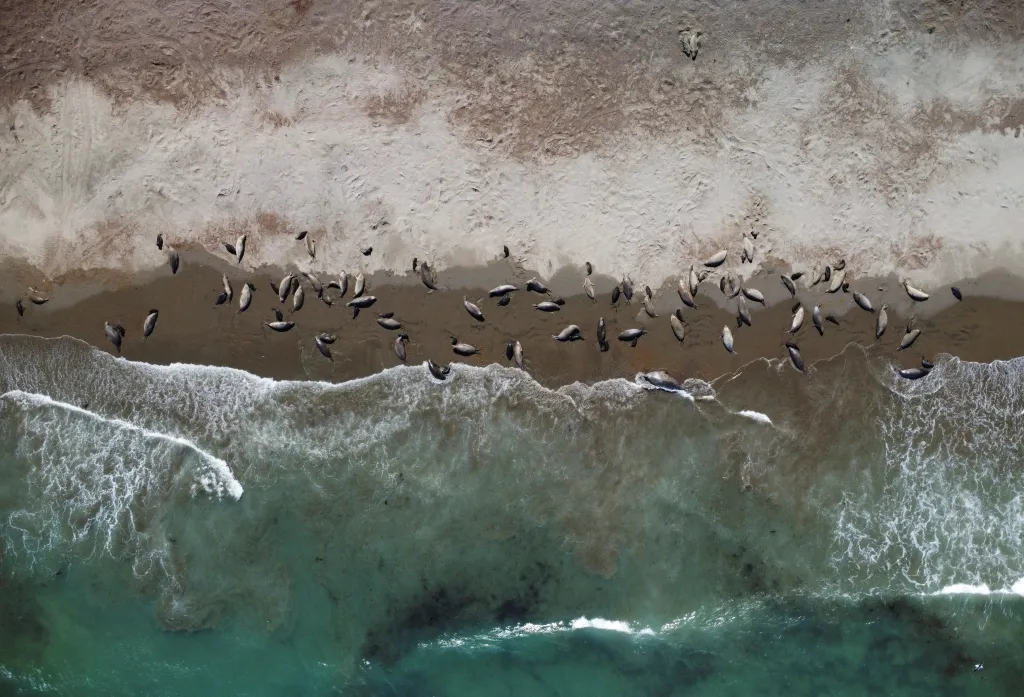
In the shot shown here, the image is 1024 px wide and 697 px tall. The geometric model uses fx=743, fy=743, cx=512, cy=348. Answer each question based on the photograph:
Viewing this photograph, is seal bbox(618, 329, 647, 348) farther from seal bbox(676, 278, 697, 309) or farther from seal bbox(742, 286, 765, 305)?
seal bbox(742, 286, 765, 305)

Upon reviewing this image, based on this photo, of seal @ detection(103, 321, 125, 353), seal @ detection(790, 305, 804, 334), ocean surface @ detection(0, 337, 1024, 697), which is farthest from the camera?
seal @ detection(103, 321, 125, 353)

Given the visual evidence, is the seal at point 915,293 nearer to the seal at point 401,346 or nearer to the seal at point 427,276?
the seal at point 427,276

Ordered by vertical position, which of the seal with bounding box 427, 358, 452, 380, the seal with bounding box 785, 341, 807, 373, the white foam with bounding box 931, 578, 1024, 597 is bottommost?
the white foam with bounding box 931, 578, 1024, 597

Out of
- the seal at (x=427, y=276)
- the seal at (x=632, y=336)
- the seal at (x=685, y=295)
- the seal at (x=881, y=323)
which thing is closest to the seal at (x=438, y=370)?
the seal at (x=427, y=276)

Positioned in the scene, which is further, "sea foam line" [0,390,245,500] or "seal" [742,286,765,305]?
"sea foam line" [0,390,245,500]

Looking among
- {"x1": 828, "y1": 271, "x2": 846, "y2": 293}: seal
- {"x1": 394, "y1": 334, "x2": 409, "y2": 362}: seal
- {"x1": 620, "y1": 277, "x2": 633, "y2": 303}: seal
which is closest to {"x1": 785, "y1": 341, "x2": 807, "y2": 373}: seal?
{"x1": 828, "y1": 271, "x2": 846, "y2": 293}: seal

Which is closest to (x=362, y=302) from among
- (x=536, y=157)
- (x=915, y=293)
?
(x=536, y=157)

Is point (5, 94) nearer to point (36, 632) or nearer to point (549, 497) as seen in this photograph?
point (36, 632)
